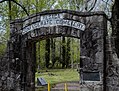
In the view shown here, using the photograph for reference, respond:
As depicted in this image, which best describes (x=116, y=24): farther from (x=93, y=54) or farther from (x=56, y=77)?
(x=56, y=77)

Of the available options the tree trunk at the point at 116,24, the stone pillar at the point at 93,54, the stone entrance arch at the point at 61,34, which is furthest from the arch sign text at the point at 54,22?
the tree trunk at the point at 116,24

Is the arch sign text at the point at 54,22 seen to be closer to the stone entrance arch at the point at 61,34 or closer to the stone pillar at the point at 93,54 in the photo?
the stone entrance arch at the point at 61,34

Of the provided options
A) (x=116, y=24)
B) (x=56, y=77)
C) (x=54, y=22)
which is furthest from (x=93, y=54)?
(x=56, y=77)

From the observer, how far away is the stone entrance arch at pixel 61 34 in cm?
916

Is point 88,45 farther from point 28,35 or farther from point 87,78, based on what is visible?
point 28,35

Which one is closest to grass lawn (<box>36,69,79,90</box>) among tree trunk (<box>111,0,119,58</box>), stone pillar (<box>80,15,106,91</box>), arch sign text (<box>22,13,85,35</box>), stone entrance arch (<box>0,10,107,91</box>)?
stone entrance arch (<box>0,10,107,91</box>)

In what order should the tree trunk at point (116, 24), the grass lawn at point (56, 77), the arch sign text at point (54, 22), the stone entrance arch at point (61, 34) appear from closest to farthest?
the tree trunk at point (116, 24) → the stone entrance arch at point (61, 34) → the arch sign text at point (54, 22) → the grass lawn at point (56, 77)

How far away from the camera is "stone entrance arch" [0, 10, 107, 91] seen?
30.0 feet

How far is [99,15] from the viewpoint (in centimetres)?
923

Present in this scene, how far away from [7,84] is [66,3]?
16719 mm

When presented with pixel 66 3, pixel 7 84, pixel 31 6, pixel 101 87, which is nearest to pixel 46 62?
pixel 66 3

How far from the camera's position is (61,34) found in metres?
9.78

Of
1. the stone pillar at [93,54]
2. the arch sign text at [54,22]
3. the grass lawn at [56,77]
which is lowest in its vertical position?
the grass lawn at [56,77]

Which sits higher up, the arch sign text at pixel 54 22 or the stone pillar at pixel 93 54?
the arch sign text at pixel 54 22
